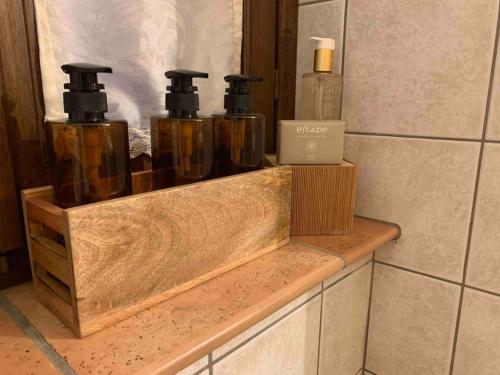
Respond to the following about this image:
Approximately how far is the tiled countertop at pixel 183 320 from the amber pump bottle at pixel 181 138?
131 mm

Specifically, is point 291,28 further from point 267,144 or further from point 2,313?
point 2,313

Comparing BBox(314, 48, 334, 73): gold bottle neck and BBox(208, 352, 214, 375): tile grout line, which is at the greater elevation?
BBox(314, 48, 334, 73): gold bottle neck

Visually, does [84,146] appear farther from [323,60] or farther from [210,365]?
[323,60]

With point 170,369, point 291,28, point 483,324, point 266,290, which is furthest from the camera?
point 291,28

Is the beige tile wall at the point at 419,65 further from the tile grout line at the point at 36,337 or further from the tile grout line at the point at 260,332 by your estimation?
the tile grout line at the point at 36,337

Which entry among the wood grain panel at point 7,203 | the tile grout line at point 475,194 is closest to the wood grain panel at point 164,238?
the wood grain panel at point 7,203

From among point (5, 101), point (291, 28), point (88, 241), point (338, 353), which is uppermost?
point (291, 28)

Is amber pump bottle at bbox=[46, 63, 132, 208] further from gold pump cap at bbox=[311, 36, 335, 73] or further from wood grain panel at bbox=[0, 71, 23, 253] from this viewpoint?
gold pump cap at bbox=[311, 36, 335, 73]

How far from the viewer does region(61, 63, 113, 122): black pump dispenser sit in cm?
36

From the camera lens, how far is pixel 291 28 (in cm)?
70

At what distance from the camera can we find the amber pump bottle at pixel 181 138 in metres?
0.44

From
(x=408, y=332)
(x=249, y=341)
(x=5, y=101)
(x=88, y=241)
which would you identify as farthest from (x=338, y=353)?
(x=5, y=101)

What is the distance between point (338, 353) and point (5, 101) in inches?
23.7

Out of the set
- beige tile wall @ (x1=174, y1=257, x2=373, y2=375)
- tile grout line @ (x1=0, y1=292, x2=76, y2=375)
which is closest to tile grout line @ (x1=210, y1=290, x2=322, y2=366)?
beige tile wall @ (x1=174, y1=257, x2=373, y2=375)
